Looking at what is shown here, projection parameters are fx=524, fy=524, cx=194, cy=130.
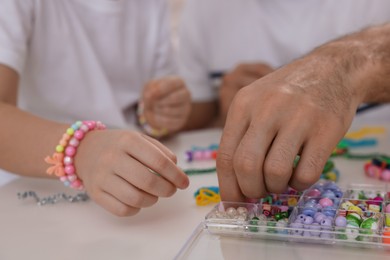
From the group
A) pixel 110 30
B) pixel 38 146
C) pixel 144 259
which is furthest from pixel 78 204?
pixel 110 30

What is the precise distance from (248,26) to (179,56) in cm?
22

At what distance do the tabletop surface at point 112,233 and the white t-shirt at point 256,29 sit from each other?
652mm

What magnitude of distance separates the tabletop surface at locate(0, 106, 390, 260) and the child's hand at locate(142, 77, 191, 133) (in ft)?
0.99

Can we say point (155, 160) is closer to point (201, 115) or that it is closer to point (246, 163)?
point (246, 163)

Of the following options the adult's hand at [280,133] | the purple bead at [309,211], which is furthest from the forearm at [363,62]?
the purple bead at [309,211]

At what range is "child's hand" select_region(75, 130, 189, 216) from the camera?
1.92 feet

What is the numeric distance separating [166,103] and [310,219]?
Answer: 567 millimetres

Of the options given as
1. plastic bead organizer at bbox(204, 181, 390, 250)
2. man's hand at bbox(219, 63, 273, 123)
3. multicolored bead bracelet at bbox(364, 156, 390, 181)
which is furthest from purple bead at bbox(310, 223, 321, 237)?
man's hand at bbox(219, 63, 273, 123)

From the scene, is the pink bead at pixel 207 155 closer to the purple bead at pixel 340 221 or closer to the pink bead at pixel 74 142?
the pink bead at pixel 74 142

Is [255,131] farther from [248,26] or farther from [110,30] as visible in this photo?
[248,26]

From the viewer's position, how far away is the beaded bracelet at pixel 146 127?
3.48ft

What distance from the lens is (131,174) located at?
59cm

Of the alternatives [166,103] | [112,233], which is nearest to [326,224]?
[112,233]

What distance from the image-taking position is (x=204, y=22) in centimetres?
145
